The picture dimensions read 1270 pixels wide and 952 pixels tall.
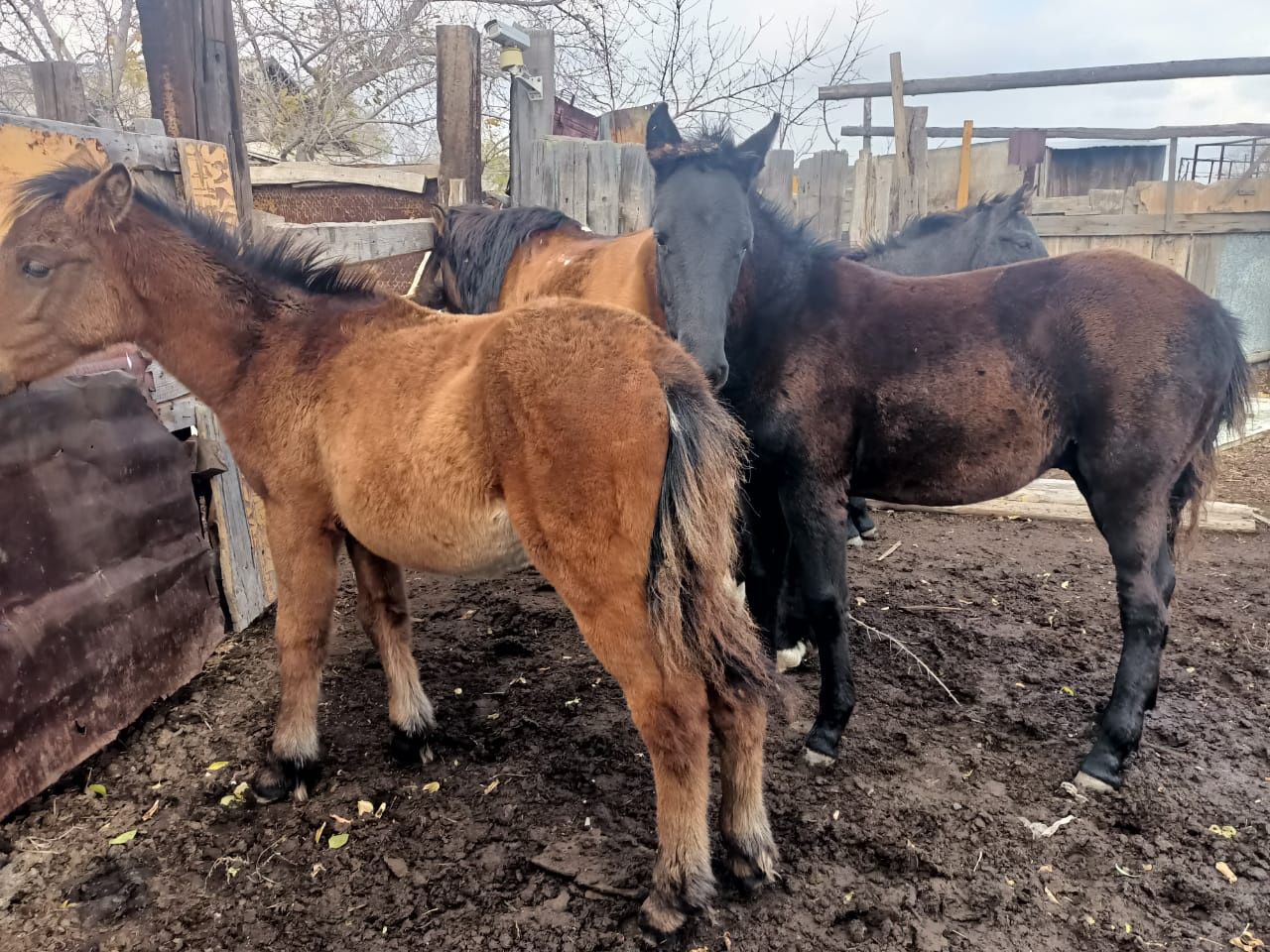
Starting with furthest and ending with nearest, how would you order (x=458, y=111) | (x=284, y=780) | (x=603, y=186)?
(x=603, y=186) < (x=458, y=111) < (x=284, y=780)

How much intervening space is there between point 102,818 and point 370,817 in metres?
0.96

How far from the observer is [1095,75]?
6660 millimetres

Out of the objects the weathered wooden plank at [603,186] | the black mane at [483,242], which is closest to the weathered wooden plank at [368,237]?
the black mane at [483,242]

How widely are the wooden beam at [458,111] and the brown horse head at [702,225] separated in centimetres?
255

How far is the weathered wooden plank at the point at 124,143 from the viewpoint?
10.1ft

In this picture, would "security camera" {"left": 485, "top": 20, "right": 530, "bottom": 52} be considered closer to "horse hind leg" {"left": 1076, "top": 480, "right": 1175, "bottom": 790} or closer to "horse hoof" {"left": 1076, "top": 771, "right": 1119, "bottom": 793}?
"horse hind leg" {"left": 1076, "top": 480, "right": 1175, "bottom": 790}

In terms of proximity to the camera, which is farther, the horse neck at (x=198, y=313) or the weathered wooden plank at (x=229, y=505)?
the weathered wooden plank at (x=229, y=505)

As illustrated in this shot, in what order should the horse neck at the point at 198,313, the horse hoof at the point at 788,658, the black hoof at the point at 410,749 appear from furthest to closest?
the horse hoof at the point at 788,658
the black hoof at the point at 410,749
the horse neck at the point at 198,313

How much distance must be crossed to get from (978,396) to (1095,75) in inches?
211

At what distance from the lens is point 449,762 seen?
10.3 feet

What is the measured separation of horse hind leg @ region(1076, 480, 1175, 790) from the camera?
303 cm

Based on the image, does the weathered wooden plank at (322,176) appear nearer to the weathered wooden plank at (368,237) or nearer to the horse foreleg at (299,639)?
the weathered wooden plank at (368,237)

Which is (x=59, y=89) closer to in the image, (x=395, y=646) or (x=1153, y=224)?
(x=395, y=646)

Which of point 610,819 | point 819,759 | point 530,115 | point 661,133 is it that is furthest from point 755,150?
point 530,115
